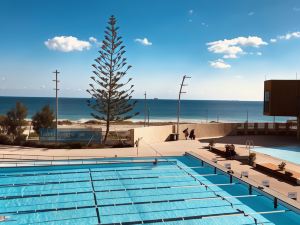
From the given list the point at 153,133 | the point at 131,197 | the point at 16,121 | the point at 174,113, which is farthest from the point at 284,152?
the point at 174,113

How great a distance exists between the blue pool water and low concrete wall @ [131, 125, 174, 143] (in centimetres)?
627

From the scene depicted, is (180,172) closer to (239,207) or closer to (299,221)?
(239,207)

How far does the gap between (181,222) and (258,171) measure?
6.81 meters

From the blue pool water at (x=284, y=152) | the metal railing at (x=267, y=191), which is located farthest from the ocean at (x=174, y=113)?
the metal railing at (x=267, y=191)

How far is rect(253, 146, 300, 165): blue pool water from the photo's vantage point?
17.9 m

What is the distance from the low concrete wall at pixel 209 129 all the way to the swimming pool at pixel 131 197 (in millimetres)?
9919

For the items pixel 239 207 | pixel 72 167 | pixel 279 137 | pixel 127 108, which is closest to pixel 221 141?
pixel 279 137

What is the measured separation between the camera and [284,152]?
1973cm

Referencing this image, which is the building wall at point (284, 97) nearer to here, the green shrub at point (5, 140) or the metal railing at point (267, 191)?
the metal railing at point (267, 191)

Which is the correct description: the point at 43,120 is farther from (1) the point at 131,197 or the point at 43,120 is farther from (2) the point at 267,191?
(2) the point at 267,191

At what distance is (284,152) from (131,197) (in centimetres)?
1213

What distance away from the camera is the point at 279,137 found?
26234 mm

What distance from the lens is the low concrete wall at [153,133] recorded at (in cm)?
2153

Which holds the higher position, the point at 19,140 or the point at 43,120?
the point at 43,120
